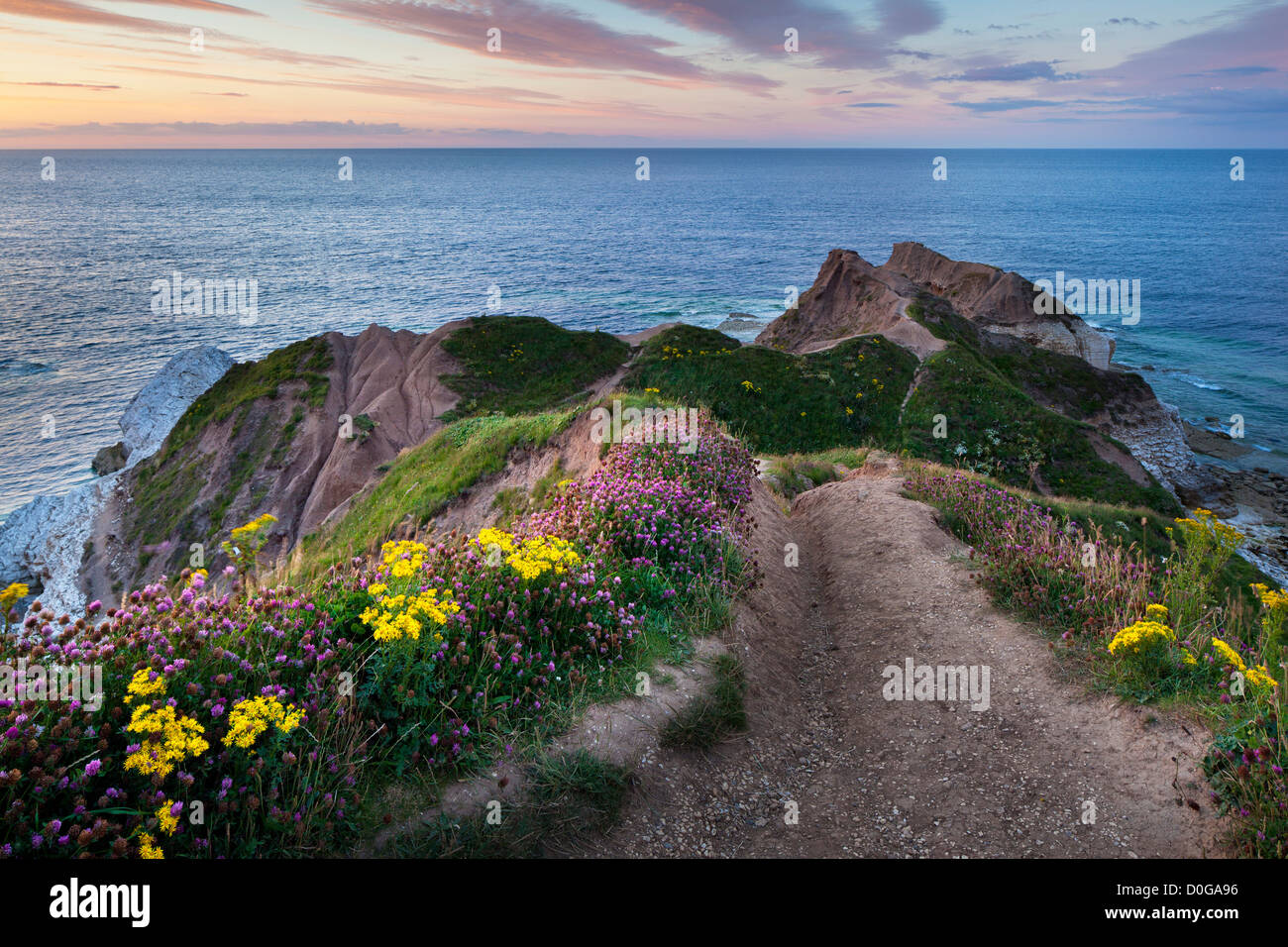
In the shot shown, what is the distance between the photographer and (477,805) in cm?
554

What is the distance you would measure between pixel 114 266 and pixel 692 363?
98.3 meters

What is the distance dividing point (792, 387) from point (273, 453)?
2576 cm

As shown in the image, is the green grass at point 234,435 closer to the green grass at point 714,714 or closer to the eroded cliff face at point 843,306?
the green grass at point 714,714

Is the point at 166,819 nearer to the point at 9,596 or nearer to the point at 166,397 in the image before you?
the point at 9,596

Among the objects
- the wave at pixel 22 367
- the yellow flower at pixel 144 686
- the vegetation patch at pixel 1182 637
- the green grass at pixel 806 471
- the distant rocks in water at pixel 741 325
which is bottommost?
the vegetation patch at pixel 1182 637

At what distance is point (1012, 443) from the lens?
33.2 m

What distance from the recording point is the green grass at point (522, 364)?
37375 millimetres

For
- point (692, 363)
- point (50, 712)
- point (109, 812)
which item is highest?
point (692, 363)

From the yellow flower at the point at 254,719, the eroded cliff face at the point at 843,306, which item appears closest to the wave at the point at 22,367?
the eroded cliff face at the point at 843,306

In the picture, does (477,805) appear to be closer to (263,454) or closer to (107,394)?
(263,454)

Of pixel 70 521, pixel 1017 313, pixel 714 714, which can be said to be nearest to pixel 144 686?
pixel 714 714

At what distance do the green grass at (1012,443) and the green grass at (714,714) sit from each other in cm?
2694

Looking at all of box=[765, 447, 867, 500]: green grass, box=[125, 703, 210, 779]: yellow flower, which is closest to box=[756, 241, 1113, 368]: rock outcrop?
box=[765, 447, 867, 500]: green grass
